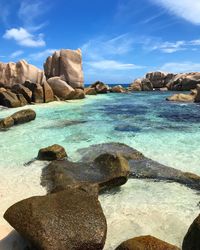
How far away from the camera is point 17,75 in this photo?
1416 inches

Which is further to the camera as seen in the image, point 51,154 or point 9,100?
point 9,100

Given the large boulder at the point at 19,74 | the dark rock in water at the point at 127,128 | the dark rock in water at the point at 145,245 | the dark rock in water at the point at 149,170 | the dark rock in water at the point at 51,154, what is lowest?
the dark rock in water at the point at 127,128

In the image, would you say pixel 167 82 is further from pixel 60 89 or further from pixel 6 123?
pixel 6 123

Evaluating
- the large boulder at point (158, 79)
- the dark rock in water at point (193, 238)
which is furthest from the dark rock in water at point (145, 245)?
the large boulder at point (158, 79)

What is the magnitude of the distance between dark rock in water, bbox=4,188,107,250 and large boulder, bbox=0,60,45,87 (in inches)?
1215

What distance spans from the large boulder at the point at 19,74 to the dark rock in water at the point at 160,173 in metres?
27.3

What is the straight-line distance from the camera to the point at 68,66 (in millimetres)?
40781

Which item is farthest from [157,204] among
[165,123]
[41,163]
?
[165,123]

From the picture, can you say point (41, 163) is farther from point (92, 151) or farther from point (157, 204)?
point (157, 204)

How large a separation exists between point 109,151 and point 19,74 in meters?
26.9

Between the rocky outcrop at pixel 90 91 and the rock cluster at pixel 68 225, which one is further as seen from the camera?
the rocky outcrop at pixel 90 91

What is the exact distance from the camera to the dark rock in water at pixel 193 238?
15.5 feet

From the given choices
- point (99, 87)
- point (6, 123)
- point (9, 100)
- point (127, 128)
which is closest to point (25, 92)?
point (9, 100)

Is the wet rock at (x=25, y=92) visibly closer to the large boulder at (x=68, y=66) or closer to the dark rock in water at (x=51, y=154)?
the large boulder at (x=68, y=66)
